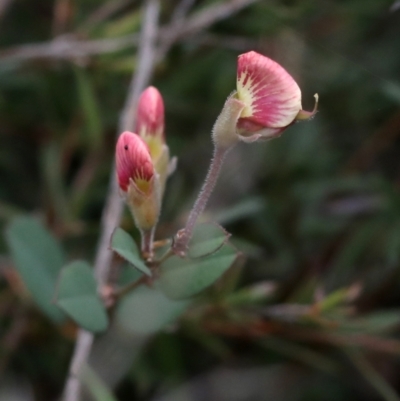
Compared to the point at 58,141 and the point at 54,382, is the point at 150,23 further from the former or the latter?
the point at 54,382

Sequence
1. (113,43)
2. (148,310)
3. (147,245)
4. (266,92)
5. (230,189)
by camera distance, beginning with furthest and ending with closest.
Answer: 1. (230,189)
2. (113,43)
3. (148,310)
4. (147,245)
5. (266,92)

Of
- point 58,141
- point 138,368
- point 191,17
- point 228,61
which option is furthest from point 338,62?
point 138,368

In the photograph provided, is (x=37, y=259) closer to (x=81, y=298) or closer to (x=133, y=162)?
(x=81, y=298)

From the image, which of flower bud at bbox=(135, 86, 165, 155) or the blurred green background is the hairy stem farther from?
the blurred green background

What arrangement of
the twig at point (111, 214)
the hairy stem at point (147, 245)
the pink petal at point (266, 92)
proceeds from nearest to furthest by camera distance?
the pink petal at point (266, 92)
the hairy stem at point (147, 245)
the twig at point (111, 214)

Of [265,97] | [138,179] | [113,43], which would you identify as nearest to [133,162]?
[138,179]

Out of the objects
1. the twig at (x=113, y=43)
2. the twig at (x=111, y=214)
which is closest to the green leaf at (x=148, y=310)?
the twig at (x=111, y=214)

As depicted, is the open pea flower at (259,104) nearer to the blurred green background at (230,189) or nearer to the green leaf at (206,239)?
the green leaf at (206,239)
